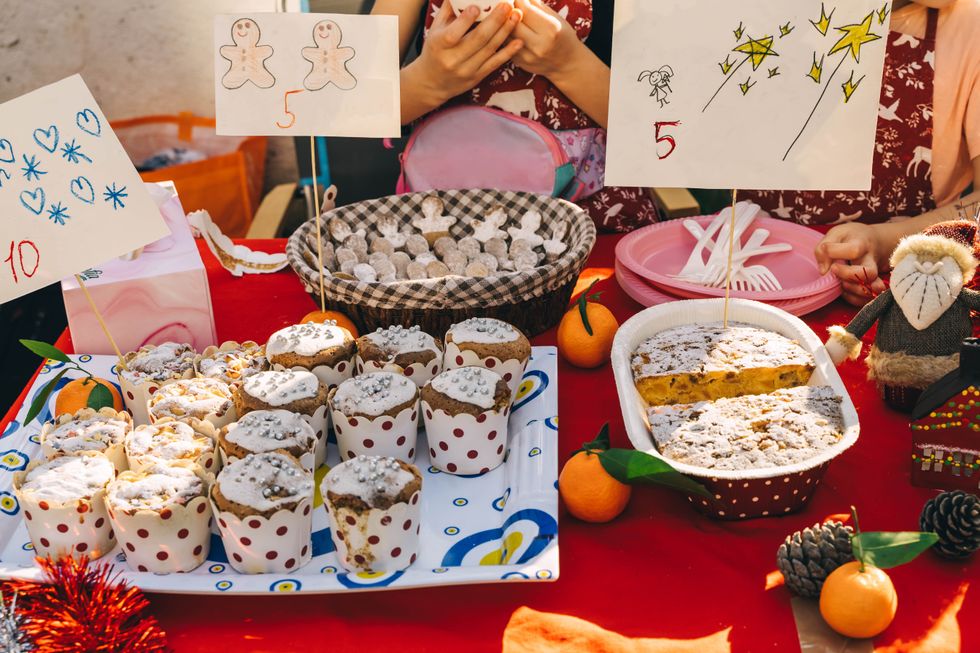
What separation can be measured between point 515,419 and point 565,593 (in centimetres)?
34

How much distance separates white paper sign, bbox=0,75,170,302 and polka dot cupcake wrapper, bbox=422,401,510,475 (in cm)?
53

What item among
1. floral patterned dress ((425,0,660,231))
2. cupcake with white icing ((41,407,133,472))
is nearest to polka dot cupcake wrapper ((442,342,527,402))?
cupcake with white icing ((41,407,133,472))

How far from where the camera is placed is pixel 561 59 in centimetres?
174

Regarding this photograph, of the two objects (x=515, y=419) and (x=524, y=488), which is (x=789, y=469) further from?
(x=515, y=419)

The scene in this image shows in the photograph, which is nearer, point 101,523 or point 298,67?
point 101,523

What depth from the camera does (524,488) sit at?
109 cm

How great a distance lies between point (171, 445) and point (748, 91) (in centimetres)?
91

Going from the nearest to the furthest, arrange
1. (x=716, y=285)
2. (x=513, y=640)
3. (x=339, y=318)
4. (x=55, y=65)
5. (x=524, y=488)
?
(x=513, y=640) < (x=524, y=488) < (x=339, y=318) < (x=716, y=285) < (x=55, y=65)

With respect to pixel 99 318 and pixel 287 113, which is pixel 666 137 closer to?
pixel 287 113

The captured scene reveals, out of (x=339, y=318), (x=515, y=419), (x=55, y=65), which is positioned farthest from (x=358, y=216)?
(x=55, y=65)

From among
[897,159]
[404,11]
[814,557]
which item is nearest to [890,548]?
[814,557]

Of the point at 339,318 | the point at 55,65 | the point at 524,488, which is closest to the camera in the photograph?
the point at 524,488

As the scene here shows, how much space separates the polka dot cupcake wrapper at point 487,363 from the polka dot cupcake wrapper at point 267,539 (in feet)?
1.17

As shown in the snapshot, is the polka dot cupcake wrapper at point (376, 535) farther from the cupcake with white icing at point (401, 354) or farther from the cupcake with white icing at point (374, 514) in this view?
the cupcake with white icing at point (401, 354)
